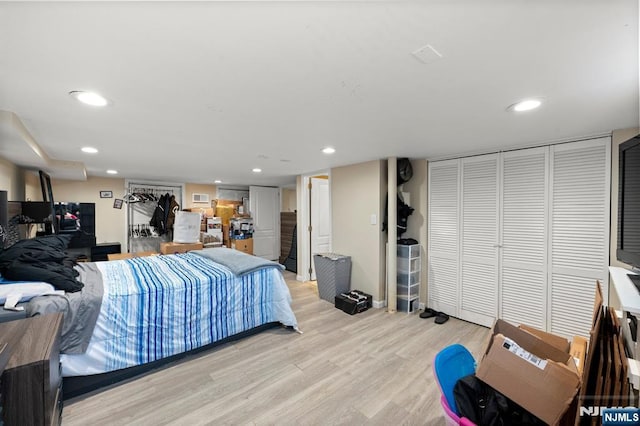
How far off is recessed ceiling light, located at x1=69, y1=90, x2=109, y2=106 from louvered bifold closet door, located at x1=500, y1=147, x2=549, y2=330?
3.71 m

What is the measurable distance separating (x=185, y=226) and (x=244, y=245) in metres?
1.56

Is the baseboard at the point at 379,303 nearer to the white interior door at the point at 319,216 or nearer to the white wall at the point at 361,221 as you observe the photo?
the white wall at the point at 361,221

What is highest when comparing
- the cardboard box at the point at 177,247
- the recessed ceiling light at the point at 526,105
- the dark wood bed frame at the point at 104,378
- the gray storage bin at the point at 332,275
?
the recessed ceiling light at the point at 526,105

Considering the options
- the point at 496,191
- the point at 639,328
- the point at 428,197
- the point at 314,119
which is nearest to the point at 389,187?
the point at 428,197

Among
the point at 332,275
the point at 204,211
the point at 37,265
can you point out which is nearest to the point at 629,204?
the point at 332,275

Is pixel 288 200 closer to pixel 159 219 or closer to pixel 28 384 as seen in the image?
pixel 159 219

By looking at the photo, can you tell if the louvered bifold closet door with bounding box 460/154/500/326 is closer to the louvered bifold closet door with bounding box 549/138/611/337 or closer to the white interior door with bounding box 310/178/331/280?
the louvered bifold closet door with bounding box 549/138/611/337

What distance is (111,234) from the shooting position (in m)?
5.29

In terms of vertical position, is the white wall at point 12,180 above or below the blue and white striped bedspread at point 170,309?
above

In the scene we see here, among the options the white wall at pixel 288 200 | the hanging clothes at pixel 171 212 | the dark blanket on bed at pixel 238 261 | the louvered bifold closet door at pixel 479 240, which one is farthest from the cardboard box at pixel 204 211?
the louvered bifold closet door at pixel 479 240

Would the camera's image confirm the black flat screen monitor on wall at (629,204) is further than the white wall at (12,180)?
No

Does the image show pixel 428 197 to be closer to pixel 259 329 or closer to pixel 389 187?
pixel 389 187

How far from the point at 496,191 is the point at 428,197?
802 mm

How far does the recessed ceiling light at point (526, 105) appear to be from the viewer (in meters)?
1.62
